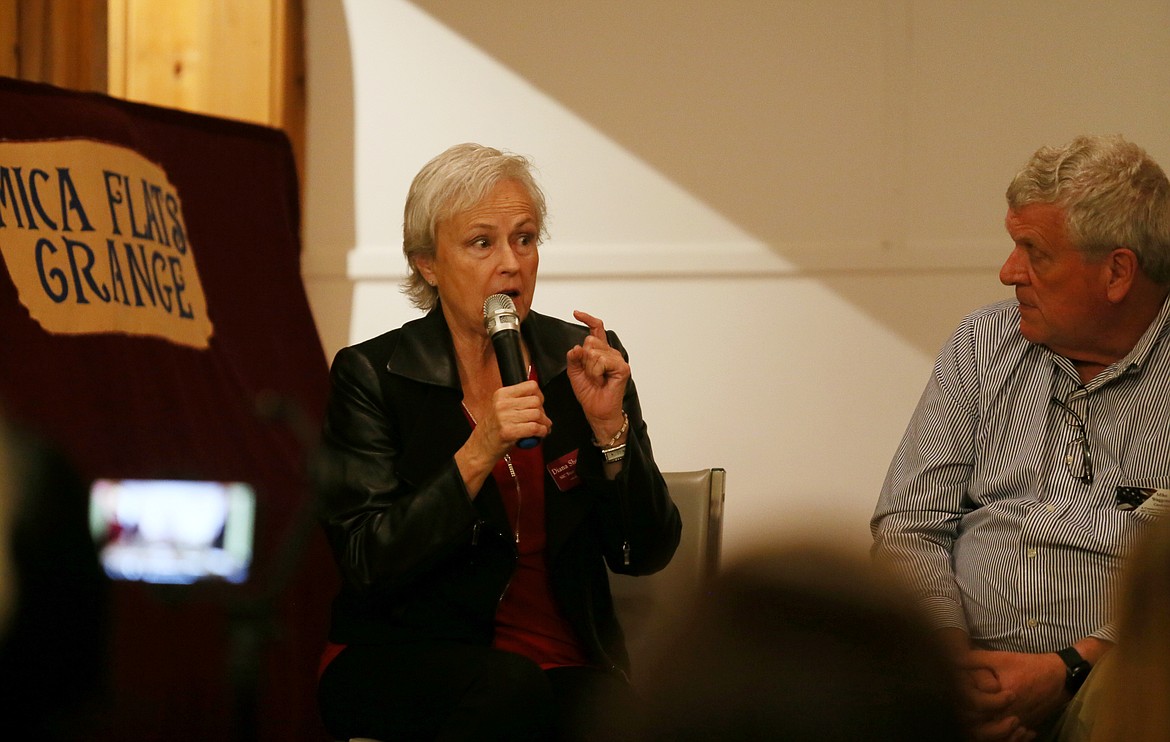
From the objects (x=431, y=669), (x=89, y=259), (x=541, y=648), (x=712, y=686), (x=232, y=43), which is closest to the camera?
(x=712, y=686)

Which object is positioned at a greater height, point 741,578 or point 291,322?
point 291,322

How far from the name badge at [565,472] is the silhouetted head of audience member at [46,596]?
760mm

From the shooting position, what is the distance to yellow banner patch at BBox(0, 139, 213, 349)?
273 cm

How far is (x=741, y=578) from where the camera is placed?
0.67 meters

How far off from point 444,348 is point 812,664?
161 cm

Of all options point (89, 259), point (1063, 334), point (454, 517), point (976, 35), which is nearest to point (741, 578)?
point (454, 517)

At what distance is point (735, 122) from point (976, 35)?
2.36 ft

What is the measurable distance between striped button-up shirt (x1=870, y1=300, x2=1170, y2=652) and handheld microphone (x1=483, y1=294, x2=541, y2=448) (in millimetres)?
641

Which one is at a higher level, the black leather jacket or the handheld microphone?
the handheld microphone

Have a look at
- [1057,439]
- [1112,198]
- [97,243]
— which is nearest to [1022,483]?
[1057,439]

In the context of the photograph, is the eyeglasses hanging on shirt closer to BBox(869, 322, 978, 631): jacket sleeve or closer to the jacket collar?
BBox(869, 322, 978, 631): jacket sleeve

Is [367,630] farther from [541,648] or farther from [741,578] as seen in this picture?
[741,578]

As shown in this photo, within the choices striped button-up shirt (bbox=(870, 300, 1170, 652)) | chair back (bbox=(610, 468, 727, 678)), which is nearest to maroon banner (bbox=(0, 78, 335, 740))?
chair back (bbox=(610, 468, 727, 678))

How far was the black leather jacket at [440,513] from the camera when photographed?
198 centimetres
